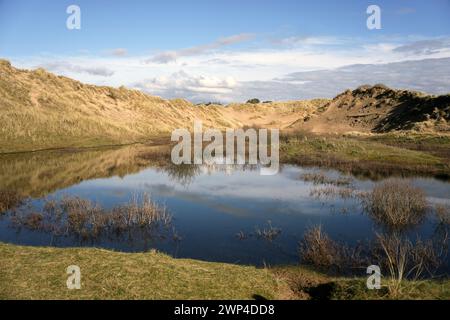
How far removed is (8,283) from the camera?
12.0 metres

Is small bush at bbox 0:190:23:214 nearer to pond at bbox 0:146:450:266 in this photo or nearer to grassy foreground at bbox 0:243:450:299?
pond at bbox 0:146:450:266

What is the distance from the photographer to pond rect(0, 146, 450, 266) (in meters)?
19.6

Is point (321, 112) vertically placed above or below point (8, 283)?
above

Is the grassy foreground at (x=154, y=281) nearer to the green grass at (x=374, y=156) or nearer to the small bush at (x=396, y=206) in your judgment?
the small bush at (x=396, y=206)

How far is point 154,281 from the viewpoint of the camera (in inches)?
492

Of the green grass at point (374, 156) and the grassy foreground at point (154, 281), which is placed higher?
the green grass at point (374, 156)

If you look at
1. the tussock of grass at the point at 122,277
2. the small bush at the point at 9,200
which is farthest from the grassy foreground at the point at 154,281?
the small bush at the point at 9,200

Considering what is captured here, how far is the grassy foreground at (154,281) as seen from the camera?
1163cm

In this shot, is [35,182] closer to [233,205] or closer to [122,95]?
[233,205]

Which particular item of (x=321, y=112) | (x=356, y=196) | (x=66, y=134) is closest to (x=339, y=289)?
(x=356, y=196)

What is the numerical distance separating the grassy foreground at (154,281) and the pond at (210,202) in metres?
3.44

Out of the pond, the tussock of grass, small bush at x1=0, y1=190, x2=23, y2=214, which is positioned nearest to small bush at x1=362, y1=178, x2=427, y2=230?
the pond
